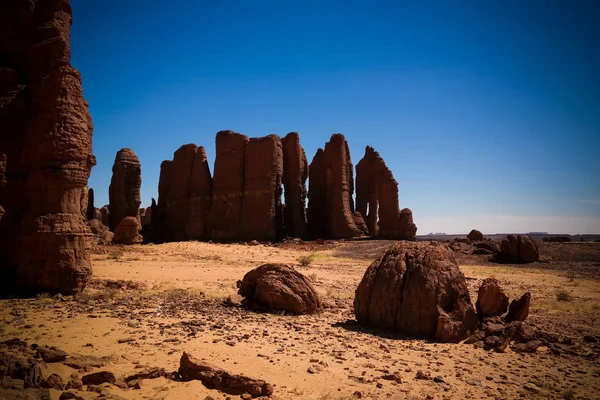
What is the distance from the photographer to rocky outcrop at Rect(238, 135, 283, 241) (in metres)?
36.0

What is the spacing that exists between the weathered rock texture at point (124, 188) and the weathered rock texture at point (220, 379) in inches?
1570

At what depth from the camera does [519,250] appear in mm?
27203

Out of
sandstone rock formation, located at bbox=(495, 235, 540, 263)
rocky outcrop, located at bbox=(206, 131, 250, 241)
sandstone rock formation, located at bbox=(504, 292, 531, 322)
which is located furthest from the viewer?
rocky outcrop, located at bbox=(206, 131, 250, 241)

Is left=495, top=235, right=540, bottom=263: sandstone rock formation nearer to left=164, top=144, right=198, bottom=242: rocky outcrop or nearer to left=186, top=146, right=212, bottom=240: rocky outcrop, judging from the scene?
left=186, top=146, right=212, bottom=240: rocky outcrop

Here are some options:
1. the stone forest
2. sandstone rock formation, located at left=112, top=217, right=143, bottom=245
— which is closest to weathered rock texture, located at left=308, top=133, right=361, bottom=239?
sandstone rock formation, located at left=112, top=217, right=143, bottom=245

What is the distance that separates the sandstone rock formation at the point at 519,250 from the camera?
2708 cm

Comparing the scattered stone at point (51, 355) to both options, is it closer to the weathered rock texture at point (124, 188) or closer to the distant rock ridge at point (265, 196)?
the distant rock ridge at point (265, 196)

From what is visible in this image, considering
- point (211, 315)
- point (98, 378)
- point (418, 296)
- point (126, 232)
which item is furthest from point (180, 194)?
point (98, 378)

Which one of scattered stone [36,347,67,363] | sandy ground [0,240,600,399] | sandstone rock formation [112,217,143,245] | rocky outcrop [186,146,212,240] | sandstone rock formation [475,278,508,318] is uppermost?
rocky outcrop [186,146,212,240]

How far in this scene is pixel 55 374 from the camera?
4.86m

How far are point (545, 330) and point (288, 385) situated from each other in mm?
6479

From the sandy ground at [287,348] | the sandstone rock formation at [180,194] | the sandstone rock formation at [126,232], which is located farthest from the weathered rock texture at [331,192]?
the sandy ground at [287,348]

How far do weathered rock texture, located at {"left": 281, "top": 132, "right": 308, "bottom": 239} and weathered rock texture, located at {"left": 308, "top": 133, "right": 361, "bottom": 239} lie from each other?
2636 millimetres

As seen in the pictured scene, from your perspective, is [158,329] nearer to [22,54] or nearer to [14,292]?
[14,292]
